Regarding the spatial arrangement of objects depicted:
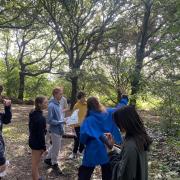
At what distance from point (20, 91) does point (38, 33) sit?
5.77 meters

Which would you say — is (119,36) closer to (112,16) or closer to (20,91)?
(112,16)

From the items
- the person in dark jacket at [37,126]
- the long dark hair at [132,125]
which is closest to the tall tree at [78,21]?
the person in dark jacket at [37,126]

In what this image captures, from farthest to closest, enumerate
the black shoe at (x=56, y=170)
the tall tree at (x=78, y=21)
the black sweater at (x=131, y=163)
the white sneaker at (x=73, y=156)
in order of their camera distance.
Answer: the tall tree at (x=78, y=21), the white sneaker at (x=73, y=156), the black shoe at (x=56, y=170), the black sweater at (x=131, y=163)

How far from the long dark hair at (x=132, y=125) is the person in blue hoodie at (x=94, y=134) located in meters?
1.81

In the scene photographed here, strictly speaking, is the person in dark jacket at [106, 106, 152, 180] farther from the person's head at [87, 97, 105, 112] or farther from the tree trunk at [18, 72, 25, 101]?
the tree trunk at [18, 72, 25, 101]

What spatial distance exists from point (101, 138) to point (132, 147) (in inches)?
75.1

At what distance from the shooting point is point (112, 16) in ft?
69.2

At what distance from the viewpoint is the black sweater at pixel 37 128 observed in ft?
22.0

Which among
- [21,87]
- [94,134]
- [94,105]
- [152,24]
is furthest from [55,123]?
[21,87]

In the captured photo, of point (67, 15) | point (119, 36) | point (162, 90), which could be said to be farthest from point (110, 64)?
point (162, 90)

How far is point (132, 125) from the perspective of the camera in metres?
3.63

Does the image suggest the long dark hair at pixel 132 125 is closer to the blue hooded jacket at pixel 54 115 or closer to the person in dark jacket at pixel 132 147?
the person in dark jacket at pixel 132 147

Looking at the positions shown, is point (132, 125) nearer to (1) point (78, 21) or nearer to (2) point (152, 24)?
(1) point (78, 21)

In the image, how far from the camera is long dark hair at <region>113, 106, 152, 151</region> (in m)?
3.63
